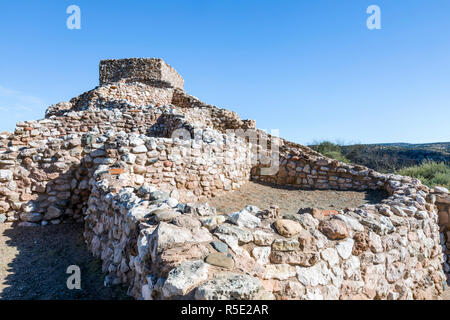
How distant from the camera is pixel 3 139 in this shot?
210 inches

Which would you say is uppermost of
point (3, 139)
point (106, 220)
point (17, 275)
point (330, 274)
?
point (3, 139)

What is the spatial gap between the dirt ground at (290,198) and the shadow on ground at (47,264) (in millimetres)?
2443

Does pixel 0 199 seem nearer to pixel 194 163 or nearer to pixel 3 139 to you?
pixel 3 139

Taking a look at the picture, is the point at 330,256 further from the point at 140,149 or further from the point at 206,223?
the point at 140,149

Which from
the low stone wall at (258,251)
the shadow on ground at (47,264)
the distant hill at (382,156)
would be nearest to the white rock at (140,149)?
the low stone wall at (258,251)

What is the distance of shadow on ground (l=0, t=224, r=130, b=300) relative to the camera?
2568 mm

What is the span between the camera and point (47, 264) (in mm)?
3150

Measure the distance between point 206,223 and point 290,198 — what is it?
14.0 feet

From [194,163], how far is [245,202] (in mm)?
1412

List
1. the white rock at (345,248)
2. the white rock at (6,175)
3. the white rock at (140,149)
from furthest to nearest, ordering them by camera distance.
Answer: the white rock at (140,149) → the white rock at (6,175) → the white rock at (345,248)

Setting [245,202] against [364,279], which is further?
[245,202]

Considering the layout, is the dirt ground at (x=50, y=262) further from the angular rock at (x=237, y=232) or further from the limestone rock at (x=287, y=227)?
the limestone rock at (x=287, y=227)

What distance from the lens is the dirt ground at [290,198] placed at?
525cm
